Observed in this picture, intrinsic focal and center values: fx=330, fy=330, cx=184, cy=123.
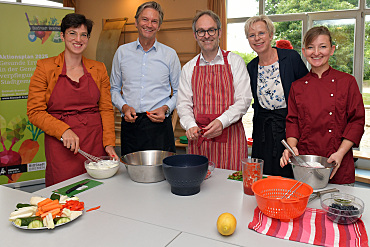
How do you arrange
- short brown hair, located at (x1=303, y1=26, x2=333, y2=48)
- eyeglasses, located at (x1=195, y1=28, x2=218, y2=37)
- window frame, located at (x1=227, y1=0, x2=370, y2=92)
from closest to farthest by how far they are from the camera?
short brown hair, located at (x1=303, y1=26, x2=333, y2=48)
eyeglasses, located at (x1=195, y1=28, x2=218, y2=37)
window frame, located at (x1=227, y1=0, x2=370, y2=92)

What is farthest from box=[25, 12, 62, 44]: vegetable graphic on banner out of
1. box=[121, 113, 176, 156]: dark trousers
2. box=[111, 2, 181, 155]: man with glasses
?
box=[121, 113, 176, 156]: dark trousers

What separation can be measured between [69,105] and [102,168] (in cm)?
59

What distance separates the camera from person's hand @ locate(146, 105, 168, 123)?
2.58 metres

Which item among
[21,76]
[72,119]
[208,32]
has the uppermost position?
[208,32]

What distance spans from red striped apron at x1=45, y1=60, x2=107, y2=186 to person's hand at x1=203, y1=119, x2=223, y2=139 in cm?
76

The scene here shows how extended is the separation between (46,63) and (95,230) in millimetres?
1351

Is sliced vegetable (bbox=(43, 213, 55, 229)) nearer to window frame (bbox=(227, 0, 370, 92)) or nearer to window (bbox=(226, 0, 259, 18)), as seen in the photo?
window frame (bbox=(227, 0, 370, 92))

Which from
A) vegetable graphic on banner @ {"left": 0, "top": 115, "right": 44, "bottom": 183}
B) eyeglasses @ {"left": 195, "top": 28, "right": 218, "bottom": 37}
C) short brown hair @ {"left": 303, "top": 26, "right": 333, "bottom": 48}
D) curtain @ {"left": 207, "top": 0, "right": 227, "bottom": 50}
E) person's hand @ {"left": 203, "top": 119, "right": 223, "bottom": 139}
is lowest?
vegetable graphic on banner @ {"left": 0, "top": 115, "right": 44, "bottom": 183}

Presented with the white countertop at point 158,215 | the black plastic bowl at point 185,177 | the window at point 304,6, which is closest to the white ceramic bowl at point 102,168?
the white countertop at point 158,215

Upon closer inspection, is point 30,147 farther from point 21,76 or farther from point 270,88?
point 270,88

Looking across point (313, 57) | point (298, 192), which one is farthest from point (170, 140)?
point (298, 192)

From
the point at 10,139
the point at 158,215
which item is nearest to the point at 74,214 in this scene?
the point at 158,215

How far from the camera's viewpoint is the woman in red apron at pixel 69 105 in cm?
210

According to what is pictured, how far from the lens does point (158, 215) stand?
53.1 inches
